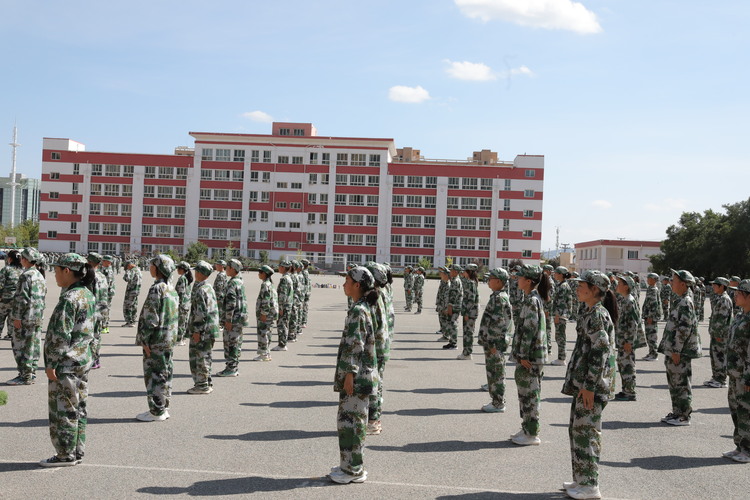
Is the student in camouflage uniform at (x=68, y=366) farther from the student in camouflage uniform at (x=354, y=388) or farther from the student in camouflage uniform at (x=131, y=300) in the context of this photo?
the student in camouflage uniform at (x=131, y=300)

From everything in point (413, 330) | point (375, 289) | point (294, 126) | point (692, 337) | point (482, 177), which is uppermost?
point (294, 126)

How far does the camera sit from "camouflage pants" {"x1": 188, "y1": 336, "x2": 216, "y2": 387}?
9969mm

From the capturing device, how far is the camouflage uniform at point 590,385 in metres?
5.87

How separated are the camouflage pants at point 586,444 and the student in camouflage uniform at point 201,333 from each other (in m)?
5.84

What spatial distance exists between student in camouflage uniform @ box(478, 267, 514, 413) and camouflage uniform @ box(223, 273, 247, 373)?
A: 4.39 metres

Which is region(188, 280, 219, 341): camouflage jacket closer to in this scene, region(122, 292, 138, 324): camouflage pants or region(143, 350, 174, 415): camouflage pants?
region(143, 350, 174, 415): camouflage pants

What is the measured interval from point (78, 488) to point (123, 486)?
366 millimetres

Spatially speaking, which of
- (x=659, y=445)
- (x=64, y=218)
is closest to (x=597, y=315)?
(x=659, y=445)

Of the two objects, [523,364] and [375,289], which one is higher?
[375,289]

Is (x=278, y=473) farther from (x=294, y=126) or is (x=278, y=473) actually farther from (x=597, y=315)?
(x=294, y=126)

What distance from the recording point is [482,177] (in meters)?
88.2

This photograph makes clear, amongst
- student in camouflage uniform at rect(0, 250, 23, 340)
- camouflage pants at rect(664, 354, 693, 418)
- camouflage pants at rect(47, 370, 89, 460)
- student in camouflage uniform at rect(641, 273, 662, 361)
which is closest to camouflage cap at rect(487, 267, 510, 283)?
camouflage pants at rect(664, 354, 693, 418)

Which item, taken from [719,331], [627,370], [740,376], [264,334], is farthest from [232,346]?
[719,331]

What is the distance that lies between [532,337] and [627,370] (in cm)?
418
